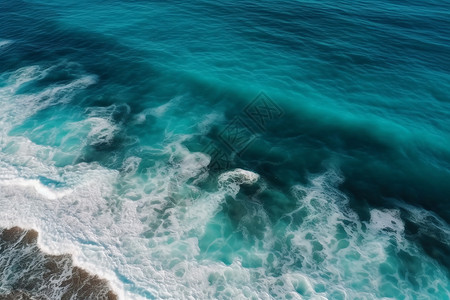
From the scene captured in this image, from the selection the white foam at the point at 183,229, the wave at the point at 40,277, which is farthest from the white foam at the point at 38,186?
the wave at the point at 40,277

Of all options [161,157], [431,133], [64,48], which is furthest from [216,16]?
[431,133]

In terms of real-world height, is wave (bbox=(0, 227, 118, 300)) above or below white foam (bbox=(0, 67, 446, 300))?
below

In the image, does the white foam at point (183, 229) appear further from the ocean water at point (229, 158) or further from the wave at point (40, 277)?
the wave at point (40, 277)

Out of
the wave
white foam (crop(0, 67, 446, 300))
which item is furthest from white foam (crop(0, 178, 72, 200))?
the wave

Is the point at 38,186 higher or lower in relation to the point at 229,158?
lower

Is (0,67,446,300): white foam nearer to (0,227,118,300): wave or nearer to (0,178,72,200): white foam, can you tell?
(0,178,72,200): white foam

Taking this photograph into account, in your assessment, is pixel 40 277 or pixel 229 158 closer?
pixel 40 277

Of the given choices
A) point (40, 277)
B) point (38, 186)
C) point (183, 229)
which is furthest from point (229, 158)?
point (40, 277)

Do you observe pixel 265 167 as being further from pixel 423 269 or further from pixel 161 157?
pixel 423 269

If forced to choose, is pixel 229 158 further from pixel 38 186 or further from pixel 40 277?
pixel 40 277
